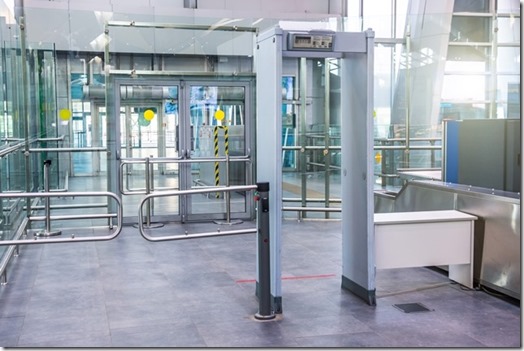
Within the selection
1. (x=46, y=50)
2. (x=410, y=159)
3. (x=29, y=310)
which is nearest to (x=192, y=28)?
(x=46, y=50)

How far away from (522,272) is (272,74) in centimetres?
222

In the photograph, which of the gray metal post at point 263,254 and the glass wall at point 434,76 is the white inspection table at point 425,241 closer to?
the gray metal post at point 263,254

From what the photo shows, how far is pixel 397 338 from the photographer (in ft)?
A: 13.0

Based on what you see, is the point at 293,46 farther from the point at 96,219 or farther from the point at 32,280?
the point at 96,219

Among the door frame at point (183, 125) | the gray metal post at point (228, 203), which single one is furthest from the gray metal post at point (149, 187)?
the gray metal post at point (228, 203)

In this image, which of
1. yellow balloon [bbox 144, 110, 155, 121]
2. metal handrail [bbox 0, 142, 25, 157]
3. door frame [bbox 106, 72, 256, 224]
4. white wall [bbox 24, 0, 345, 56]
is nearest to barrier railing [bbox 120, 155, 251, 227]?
door frame [bbox 106, 72, 256, 224]

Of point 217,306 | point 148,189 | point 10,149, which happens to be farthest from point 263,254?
point 148,189

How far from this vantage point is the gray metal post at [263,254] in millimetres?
4312

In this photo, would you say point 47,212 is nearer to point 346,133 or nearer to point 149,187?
point 149,187

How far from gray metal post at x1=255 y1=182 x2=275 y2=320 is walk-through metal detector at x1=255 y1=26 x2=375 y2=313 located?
142 millimetres

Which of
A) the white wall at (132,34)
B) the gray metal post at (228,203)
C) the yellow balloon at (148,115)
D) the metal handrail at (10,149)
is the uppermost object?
the white wall at (132,34)

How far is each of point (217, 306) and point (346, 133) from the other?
5.39ft

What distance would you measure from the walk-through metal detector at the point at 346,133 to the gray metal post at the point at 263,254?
0.14 metres

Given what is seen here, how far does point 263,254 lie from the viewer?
4.35 m
